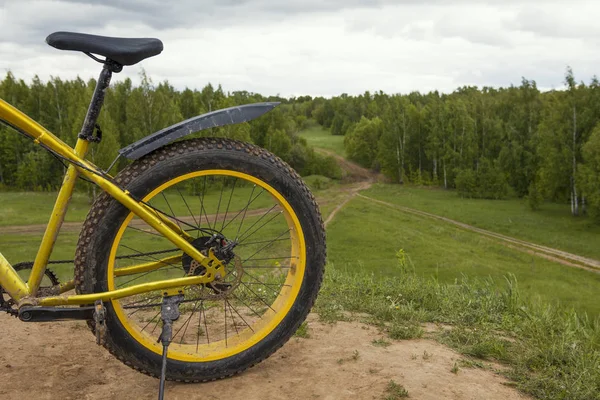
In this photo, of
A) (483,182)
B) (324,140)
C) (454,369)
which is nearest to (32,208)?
(454,369)

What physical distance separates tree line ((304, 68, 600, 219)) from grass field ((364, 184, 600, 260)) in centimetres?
159

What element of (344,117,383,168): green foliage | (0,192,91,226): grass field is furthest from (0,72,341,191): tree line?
(344,117,383,168): green foliage

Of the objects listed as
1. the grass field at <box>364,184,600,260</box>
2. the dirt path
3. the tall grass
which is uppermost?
the tall grass

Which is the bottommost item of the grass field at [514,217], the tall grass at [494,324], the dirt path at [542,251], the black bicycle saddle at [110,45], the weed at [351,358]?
the dirt path at [542,251]

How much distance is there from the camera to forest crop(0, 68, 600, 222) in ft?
156

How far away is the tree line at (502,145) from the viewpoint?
47.3 m

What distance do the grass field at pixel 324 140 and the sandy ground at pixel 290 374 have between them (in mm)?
87069

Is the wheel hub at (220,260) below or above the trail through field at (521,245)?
above

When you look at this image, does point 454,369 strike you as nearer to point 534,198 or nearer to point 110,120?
point 110,120

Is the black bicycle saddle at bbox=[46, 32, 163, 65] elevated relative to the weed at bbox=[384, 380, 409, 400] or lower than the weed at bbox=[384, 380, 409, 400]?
elevated

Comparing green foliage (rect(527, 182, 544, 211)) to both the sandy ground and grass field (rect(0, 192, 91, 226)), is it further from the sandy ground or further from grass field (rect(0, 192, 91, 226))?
the sandy ground

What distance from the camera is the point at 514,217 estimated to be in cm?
4634

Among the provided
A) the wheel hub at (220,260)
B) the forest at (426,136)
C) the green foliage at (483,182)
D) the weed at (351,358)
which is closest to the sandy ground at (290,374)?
the weed at (351,358)

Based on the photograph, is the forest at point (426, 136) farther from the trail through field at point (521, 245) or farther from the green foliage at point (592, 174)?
the trail through field at point (521, 245)
